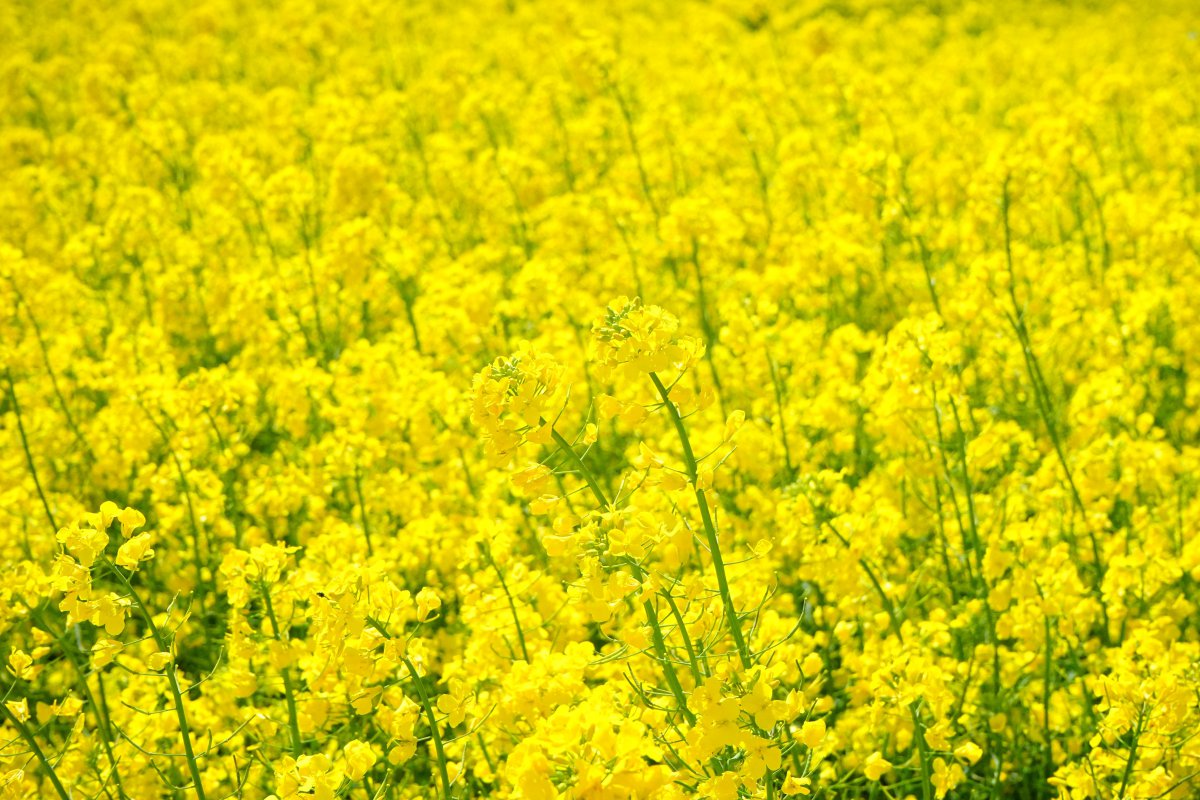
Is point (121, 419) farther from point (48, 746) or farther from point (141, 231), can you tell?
point (141, 231)

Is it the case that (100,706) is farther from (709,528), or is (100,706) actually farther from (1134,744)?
(1134,744)

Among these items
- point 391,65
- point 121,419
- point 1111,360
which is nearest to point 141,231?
point 121,419

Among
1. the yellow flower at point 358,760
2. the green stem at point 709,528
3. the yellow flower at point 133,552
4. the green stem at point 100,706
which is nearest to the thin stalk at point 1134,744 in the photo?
the green stem at point 709,528

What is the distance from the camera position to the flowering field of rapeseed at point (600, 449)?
2014 millimetres

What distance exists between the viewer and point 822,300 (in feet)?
16.3

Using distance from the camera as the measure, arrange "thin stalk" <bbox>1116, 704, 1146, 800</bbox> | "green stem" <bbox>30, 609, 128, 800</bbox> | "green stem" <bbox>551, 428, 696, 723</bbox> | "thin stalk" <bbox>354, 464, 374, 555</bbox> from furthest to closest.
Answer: "thin stalk" <bbox>354, 464, 374, 555</bbox> → "green stem" <bbox>30, 609, 128, 800</bbox> → "thin stalk" <bbox>1116, 704, 1146, 800</bbox> → "green stem" <bbox>551, 428, 696, 723</bbox>

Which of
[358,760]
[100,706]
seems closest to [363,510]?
[100,706]

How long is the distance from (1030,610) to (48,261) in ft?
18.5

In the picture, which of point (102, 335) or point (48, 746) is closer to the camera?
point (48, 746)

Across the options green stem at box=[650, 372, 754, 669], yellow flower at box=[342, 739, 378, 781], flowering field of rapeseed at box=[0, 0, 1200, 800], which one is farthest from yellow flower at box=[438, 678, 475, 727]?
green stem at box=[650, 372, 754, 669]

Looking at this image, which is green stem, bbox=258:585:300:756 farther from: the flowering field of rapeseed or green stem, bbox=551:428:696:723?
green stem, bbox=551:428:696:723

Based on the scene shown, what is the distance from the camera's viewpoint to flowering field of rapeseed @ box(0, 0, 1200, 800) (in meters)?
2.01

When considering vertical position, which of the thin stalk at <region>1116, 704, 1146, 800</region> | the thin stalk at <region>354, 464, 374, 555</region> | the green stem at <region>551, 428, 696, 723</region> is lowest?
the thin stalk at <region>1116, 704, 1146, 800</region>

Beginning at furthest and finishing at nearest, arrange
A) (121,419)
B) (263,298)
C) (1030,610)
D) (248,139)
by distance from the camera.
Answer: (248,139) < (263,298) < (121,419) < (1030,610)
